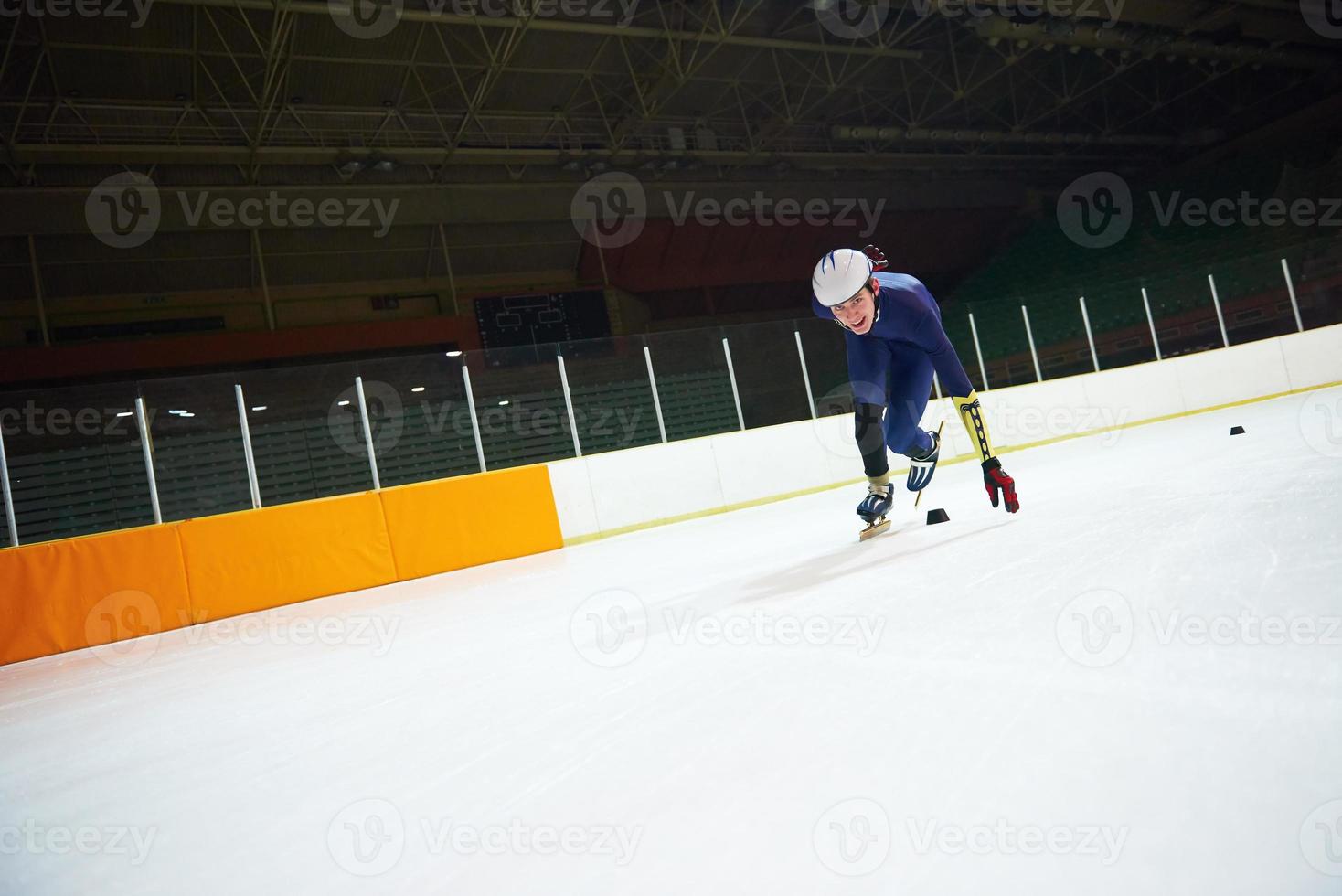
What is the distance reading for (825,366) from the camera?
41.7 feet

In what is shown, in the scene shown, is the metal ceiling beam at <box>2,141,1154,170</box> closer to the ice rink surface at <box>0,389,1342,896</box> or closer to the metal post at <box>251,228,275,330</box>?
the metal post at <box>251,228,275,330</box>

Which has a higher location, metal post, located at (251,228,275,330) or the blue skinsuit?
metal post, located at (251,228,275,330)

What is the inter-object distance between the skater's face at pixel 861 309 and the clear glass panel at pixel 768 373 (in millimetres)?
7194

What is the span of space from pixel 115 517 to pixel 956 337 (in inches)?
477

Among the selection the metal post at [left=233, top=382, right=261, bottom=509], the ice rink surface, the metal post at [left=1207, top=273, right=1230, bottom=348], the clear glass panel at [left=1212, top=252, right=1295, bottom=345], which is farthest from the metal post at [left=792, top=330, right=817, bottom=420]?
the ice rink surface

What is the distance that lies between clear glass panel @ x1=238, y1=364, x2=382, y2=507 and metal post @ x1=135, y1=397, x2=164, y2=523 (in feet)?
3.24

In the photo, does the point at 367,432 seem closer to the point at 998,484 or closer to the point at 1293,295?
the point at 998,484

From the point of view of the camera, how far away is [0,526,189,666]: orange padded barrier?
7.00 metres

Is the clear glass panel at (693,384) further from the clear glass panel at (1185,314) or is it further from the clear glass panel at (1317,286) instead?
the clear glass panel at (1317,286)

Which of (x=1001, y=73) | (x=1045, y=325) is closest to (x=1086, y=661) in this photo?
(x=1045, y=325)

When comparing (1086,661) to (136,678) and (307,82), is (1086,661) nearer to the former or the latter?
(136,678)

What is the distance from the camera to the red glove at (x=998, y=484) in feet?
14.6

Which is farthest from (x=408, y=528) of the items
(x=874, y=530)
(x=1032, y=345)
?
(x=1032, y=345)

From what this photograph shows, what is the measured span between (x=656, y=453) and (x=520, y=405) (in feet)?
6.05
